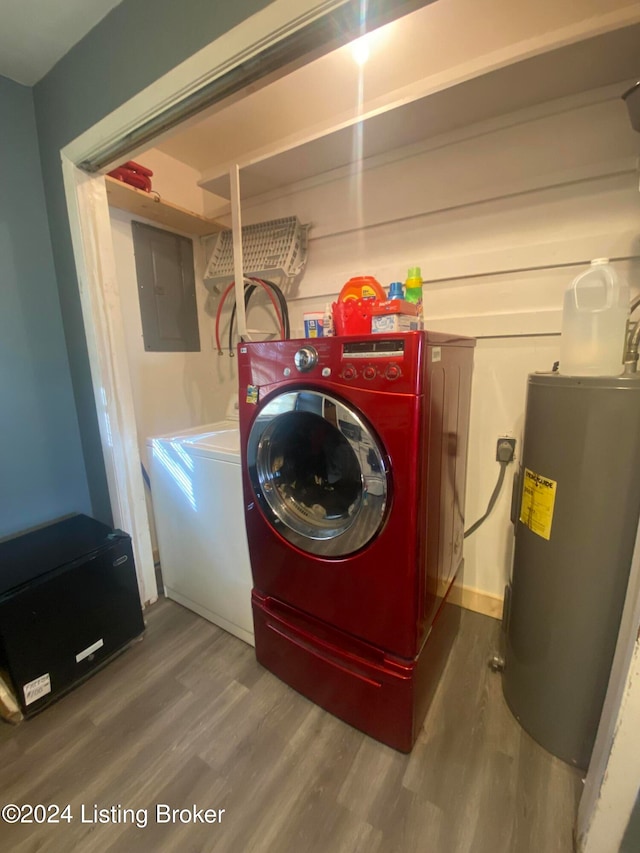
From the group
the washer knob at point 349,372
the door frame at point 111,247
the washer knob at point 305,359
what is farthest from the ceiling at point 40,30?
the washer knob at point 349,372

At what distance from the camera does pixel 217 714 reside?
1.18 meters

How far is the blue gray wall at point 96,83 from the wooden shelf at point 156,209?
9.0 inches

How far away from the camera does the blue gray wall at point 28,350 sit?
4.54ft

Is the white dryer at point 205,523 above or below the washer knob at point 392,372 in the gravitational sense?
below

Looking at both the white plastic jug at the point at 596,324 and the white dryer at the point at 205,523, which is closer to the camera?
the white plastic jug at the point at 596,324

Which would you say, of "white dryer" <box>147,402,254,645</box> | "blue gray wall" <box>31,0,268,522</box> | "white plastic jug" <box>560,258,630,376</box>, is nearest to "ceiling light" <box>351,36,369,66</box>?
"blue gray wall" <box>31,0,268,522</box>

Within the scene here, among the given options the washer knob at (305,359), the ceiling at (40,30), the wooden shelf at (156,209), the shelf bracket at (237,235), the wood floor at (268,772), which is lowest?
the wood floor at (268,772)

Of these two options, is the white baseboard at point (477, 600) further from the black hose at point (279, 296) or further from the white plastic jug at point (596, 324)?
the black hose at point (279, 296)

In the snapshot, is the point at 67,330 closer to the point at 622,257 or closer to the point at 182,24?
the point at 182,24

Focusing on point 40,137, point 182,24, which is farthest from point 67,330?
point 182,24

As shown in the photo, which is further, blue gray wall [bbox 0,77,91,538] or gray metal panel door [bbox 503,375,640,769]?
blue gray wall [bbox 0,77,91,538]

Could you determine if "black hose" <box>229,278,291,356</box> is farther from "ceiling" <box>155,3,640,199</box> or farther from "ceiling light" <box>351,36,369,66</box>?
"ceiling light" <box>351,36,369,66</box>

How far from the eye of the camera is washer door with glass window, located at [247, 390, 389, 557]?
0.89 metres

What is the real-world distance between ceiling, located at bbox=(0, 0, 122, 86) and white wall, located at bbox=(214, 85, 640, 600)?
36.5 inches
